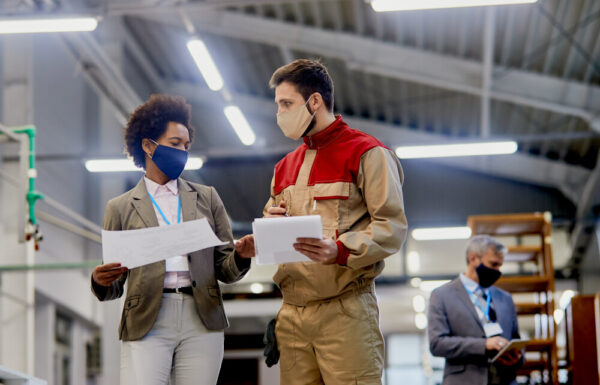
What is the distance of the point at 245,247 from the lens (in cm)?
257

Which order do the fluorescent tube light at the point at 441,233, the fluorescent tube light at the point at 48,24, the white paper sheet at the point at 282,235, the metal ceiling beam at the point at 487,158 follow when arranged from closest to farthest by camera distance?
the white paper sheet at the point at 282,235
the fluorescent tube light at the point at 48,24
the metal ceiling beam at the point at 487,158
the fluorescent tube light at the point at 441,233

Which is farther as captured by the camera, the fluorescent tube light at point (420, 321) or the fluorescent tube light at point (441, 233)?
the fluorescent tube light at point (420, 321)

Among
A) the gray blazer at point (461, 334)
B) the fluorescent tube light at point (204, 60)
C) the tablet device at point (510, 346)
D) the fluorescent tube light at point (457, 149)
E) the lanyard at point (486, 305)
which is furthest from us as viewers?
the fluorescent tube light at point (457, 149)

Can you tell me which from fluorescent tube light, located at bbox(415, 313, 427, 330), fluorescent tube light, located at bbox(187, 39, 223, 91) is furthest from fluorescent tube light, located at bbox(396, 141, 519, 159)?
fluorescent tube light, located at bbox(415, 313, 427, 330)

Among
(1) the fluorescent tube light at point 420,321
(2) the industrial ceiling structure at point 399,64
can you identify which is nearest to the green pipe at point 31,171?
(2) the industrial ceiling structure at point 399,64

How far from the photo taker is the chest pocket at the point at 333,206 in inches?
97.8

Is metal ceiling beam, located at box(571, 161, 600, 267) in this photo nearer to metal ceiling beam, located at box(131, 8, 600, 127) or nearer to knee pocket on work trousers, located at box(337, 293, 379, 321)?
metal ceiling beam, located at box(131, 8, 600, 127)

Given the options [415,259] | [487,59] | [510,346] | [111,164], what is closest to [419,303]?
[415,259]

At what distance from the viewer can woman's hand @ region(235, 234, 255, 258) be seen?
8.38 ft

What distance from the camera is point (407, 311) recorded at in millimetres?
20703

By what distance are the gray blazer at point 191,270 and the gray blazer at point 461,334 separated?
1.97m

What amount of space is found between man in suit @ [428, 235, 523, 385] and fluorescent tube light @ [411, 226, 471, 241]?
12427mm

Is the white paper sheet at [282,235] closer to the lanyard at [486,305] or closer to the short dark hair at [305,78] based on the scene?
the short dark hair at [305,78]

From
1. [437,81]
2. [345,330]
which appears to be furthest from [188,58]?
[345,330]
